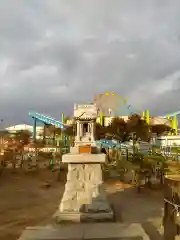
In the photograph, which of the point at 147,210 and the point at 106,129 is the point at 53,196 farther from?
the point at 106,129

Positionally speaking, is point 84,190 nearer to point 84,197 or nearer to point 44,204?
point 84,197

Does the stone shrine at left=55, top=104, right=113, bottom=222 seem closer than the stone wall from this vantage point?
Yes

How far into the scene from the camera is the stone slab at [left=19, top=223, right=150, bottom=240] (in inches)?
243

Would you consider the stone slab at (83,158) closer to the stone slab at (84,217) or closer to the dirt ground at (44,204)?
the stone slab at (84,217)

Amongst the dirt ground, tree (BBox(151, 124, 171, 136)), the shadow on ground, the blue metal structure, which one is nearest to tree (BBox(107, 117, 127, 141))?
tree (BBox(151, 124, 171, 136))

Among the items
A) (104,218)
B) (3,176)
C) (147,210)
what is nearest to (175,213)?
(104,218)

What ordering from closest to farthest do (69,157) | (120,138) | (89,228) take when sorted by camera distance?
(89,228) → (69,157) → (120,138)

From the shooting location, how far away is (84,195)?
8391 mm

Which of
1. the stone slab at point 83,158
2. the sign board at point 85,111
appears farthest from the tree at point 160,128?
the stone slab at point 83,158

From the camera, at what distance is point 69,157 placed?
8.50 m

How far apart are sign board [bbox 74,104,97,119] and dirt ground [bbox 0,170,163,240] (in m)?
3.55

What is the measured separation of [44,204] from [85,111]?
466 cm

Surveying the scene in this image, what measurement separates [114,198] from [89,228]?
5784mm

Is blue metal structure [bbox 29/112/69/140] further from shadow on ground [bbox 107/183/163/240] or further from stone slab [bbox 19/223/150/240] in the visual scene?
stone slab [bbox 19/223/150/240]
